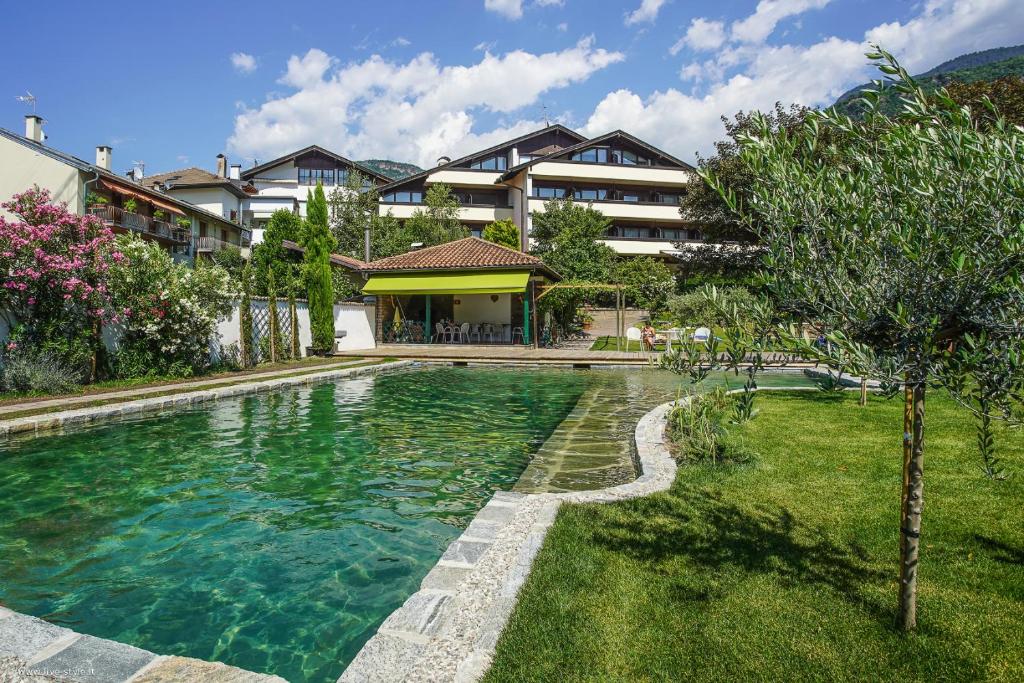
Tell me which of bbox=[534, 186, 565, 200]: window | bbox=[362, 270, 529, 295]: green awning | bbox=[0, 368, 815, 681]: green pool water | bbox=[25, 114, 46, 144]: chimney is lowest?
bbox=[0, 368, 815, 681]: green pool water

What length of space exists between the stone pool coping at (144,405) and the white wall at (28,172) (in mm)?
19492

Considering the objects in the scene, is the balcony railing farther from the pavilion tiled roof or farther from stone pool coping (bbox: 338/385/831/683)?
stone pool coping (bbox: 338/385/831/683)

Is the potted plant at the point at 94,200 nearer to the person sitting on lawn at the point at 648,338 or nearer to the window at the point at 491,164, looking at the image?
the window at the point at 491,164

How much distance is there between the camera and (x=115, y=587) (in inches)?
160

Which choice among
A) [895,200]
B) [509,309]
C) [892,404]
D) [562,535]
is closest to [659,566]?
[562,535]

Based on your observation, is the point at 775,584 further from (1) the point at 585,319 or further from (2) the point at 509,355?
(1) the point at 585,319

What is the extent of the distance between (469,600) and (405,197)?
1660 inches

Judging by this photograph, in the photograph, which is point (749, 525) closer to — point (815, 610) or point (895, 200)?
point (815, 610)

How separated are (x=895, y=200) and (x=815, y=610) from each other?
212 centimetres

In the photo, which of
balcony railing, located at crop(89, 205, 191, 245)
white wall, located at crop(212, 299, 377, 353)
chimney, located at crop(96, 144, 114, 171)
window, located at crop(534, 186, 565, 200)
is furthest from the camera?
window, located at crop(534, 186, 565, 200)

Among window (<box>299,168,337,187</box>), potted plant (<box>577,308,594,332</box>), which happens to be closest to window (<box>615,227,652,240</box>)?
potted plant (<box>577,308,594,332</box>)

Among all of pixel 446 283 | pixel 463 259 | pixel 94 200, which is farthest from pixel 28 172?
pixel 463 259

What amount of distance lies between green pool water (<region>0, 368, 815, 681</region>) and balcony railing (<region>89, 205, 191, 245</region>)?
24961 mm

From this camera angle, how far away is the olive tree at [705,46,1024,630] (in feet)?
7.06
